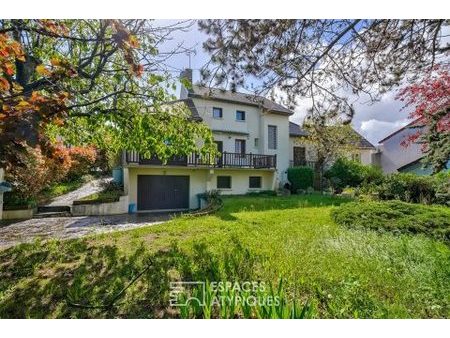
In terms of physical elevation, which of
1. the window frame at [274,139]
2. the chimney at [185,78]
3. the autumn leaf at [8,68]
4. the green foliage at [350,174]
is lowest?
the green foliage at [350,174]

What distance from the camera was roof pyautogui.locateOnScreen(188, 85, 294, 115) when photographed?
2.84 meters

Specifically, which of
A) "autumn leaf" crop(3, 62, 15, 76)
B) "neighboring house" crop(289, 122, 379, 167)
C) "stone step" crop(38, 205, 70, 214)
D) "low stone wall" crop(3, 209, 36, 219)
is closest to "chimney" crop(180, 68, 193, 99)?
"neighboring house" crop(289, 122, 379, 167)

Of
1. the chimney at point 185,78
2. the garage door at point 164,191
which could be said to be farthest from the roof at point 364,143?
the garage door at point 164,191

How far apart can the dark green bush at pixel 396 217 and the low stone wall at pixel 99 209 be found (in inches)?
152

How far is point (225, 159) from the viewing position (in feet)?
11.6

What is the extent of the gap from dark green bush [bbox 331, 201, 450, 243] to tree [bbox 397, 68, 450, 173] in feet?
2.72

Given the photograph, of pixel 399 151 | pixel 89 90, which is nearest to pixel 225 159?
pixel 89 90

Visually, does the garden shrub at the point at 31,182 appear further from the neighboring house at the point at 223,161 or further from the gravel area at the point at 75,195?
the neighboring house at the point at 223,161

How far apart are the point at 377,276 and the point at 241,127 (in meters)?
2.07

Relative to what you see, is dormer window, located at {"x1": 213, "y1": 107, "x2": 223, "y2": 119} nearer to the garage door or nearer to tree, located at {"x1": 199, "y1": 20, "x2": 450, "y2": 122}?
tree, located at {"x1": 199, "y1": 20, "x2": 450, "y2": 122}

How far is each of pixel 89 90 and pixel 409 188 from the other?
153 inches

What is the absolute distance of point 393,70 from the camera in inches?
109

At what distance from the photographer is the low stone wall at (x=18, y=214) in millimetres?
6133

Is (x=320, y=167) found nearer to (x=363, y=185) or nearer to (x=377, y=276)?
(x=363, y=185)
